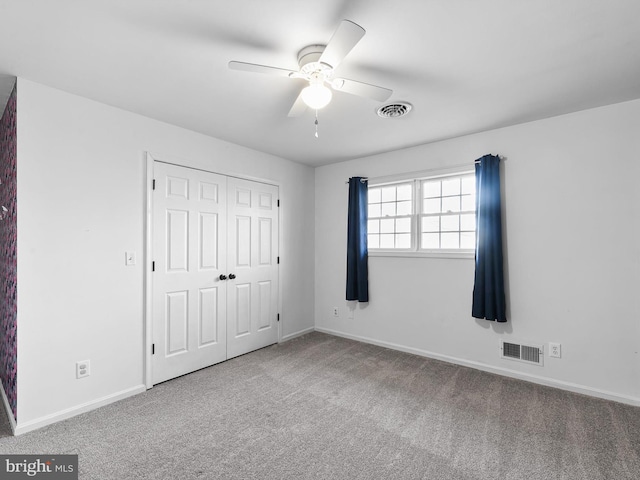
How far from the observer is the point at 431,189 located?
3805 millimetres

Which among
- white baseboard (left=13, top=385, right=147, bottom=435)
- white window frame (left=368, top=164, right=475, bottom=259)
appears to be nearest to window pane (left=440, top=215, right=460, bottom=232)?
white window frame (left=368, top=164, right=475, bottom=259)

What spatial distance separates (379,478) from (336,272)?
2.93m

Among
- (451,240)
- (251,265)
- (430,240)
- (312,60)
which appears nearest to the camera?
(312,60)

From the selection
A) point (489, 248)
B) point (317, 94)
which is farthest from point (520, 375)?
point (317, 94)

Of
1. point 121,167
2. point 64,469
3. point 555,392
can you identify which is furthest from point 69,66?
point 555,392

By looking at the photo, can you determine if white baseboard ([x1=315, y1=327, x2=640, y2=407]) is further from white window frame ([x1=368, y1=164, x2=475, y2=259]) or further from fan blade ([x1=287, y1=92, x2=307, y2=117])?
fan blade ([x1=287, y1=92, x2=307, y2=117])

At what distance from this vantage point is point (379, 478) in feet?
5.93

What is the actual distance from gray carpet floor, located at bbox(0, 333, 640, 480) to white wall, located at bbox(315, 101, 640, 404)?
13.3 inches

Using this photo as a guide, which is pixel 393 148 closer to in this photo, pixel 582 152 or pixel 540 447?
pixel 582 152

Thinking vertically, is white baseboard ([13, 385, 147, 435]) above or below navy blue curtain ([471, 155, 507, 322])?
below

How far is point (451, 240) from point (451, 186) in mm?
624

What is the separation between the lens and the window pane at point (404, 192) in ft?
13.1

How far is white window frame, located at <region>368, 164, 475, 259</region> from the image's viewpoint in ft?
11.5

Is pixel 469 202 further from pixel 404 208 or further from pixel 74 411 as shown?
pixel 74 411
